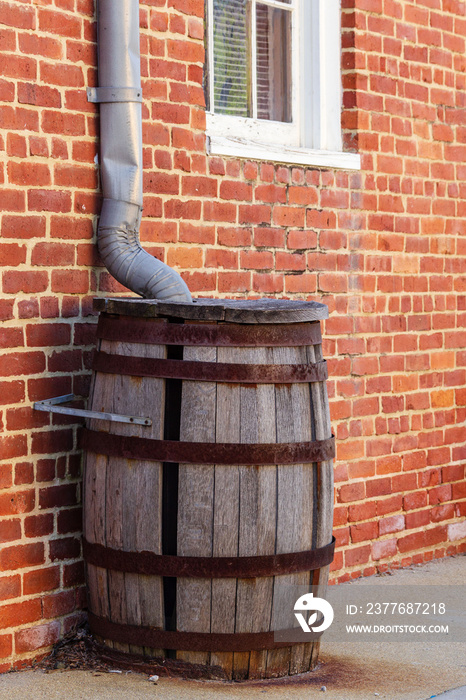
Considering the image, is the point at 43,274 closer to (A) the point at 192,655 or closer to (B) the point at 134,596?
(B) the point at 134,596

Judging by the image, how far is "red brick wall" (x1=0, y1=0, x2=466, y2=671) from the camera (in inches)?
144

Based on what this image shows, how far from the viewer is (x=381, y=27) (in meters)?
5.28

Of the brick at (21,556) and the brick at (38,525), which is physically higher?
the brick at (38,525)

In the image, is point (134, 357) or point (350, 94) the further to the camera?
point (350, 94)

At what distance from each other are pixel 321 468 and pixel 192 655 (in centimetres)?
74

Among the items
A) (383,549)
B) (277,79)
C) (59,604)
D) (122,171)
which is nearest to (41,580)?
(59,604)

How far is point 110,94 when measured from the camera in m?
3.87

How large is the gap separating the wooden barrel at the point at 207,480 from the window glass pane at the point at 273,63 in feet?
6.11

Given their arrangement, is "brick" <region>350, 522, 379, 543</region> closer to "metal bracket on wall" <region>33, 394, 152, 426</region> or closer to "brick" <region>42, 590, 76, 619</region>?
"brick" <region>42, 590, 76, 619</region>

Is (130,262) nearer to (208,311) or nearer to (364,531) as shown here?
(208,311)

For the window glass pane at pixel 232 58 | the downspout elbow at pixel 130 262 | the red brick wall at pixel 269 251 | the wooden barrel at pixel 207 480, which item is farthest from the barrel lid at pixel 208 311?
the window glass pane at pixel 232 58

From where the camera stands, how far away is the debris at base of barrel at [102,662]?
136 inches

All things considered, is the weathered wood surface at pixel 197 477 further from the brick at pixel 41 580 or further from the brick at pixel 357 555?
the brick at pixel 357 555

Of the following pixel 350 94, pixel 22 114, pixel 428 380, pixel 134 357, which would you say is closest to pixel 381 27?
pixel 350 94
